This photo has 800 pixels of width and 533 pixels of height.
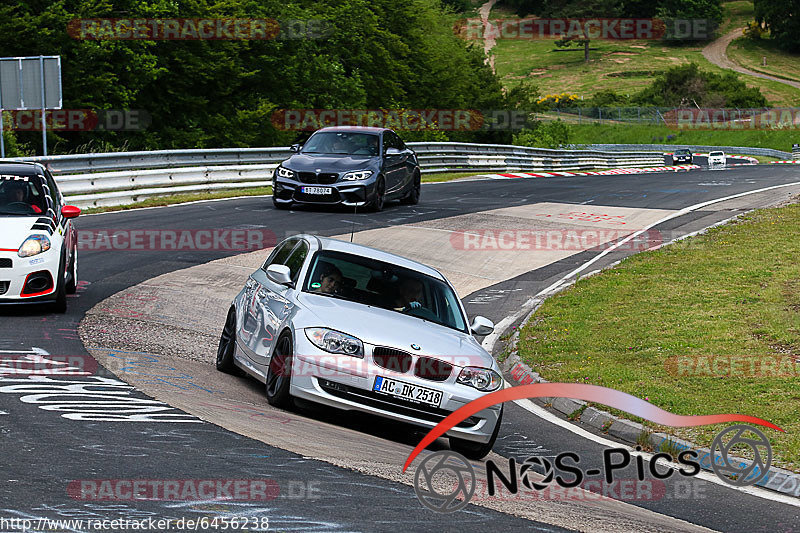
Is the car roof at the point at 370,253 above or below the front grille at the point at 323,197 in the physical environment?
above

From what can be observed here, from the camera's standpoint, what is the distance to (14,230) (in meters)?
11.3

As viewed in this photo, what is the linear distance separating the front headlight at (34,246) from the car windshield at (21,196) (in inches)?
22.5

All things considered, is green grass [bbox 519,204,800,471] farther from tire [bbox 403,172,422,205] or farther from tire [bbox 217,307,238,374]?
tire [bbox 403,172,422,205]

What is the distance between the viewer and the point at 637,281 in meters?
17.1

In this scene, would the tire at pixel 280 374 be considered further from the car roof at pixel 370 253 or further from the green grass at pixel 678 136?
the green grass at pixel 678 136

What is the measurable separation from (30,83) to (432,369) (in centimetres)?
1799

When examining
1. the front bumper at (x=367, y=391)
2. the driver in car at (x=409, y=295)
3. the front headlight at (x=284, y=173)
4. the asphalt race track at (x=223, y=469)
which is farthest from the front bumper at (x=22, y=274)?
the front headlight at (x=284, y=173)

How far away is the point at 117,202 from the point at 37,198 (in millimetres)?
11243

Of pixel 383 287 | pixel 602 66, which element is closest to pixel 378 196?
pixel 383 287

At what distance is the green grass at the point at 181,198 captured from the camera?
74.3ft

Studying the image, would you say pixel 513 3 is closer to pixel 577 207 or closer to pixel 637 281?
pixel 577 207

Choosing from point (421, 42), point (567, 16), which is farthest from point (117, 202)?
point (567, 16)

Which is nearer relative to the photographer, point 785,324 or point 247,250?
point 785,324

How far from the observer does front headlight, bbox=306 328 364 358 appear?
7941 mm
